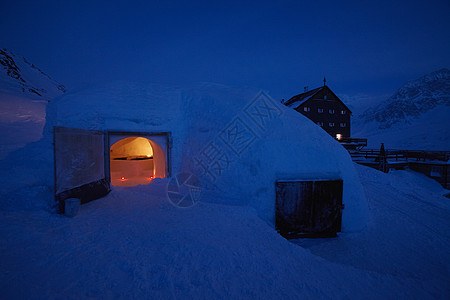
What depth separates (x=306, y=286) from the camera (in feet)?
10.5

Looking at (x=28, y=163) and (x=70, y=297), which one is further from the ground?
(x=28, y=163)

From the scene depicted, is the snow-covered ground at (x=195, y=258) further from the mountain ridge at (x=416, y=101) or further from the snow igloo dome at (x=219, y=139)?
the mountain ridge at (x=416, y=101)

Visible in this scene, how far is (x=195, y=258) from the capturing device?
367 cm

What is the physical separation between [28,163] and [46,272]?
4450mm

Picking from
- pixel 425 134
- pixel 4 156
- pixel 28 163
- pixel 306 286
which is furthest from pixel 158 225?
pixel 425 134

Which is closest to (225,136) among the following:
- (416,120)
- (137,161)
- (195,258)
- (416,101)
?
(195,258)

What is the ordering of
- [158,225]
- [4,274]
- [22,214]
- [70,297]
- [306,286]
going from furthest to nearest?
[158,225]
[22,214]
[306,286]
[4,274]
[70,297]

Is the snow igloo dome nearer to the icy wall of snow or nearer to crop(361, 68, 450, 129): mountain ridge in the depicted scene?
the icy wall of snow

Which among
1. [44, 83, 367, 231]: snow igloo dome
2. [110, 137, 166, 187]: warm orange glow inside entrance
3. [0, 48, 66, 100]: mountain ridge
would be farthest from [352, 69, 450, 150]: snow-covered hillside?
[0, 48, 66, 100]: mountain ridge

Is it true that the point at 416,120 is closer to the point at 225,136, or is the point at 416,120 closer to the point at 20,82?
the point at 225,136

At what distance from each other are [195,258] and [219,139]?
425 centimetres

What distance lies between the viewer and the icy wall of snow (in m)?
6.38

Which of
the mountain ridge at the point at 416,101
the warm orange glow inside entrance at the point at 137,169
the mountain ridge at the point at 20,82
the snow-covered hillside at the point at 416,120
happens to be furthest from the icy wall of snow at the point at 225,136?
the mountain ridge at the point at 416,101

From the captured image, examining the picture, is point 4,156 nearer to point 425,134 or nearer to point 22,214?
point 22,214
